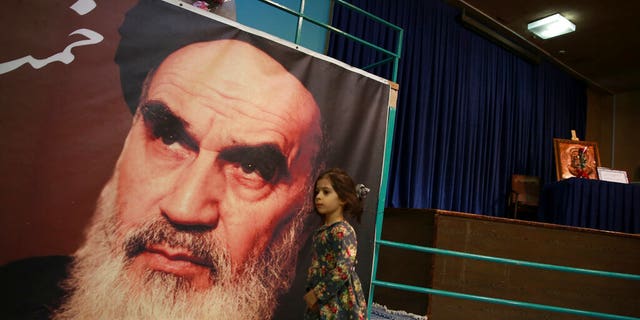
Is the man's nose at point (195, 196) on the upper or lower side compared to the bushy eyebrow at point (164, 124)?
lower

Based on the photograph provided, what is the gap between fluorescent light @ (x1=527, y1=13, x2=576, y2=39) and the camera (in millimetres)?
6172

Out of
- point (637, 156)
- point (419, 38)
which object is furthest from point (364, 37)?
point (637, 156)

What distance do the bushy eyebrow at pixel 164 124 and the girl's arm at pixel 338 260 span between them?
3.14ft

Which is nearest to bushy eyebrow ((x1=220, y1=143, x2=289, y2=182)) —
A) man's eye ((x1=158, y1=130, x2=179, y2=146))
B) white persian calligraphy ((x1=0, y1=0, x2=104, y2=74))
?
man's eye ((x1=158, y1=130, x2=179, y2=146))

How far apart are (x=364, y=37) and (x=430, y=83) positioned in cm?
133

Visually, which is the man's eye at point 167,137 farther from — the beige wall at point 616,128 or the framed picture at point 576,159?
the beige wall at point 616,128

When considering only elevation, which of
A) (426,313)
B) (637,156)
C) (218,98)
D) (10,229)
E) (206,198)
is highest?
(637,156)

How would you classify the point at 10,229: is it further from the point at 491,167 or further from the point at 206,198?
the point at 491,167

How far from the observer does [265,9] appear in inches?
171

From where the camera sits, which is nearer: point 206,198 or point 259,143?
point 206,198

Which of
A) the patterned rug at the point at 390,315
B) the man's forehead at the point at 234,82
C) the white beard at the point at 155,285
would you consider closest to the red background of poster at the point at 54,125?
the white beard at the point at 155,285

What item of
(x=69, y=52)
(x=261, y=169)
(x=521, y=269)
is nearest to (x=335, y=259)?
(x=261, y=169)

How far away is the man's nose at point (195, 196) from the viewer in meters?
2.26

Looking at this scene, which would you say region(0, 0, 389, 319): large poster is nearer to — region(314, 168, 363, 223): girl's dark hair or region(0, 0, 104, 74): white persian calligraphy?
region(0, 0, 104, 74): white persian calligraphy
